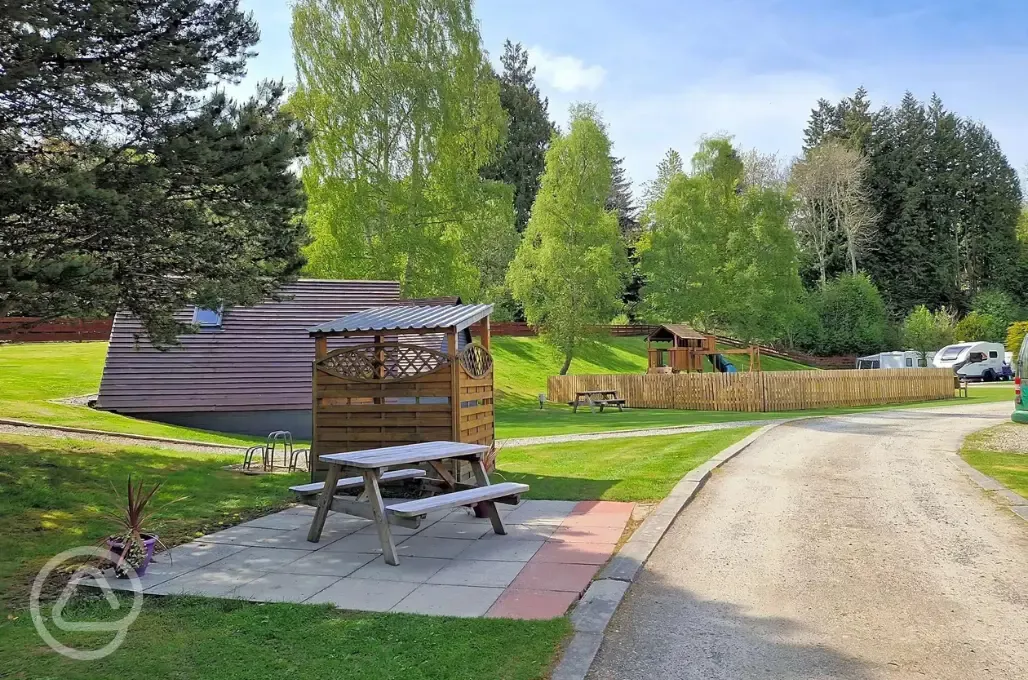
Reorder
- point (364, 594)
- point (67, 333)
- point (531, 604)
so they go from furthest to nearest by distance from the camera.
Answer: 1. point (67, 333)
2. point (364, 594)
3. point (531, 604)

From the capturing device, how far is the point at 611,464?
12.0 meters

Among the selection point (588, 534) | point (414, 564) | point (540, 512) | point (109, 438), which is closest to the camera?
point (414, 564)

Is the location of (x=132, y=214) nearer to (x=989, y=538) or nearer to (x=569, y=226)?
(x=989, y=538)

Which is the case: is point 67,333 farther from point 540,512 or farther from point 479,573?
point 479,573

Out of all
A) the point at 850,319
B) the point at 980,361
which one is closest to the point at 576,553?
the point at 980,361

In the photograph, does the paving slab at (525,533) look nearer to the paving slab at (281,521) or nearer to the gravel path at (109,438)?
the paving slab at (281,521)

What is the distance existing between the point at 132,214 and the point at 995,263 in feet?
218

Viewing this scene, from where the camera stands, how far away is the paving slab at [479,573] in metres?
5.59

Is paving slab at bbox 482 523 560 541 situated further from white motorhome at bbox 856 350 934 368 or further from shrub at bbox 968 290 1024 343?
shrub at bbox 968 290 1024 343

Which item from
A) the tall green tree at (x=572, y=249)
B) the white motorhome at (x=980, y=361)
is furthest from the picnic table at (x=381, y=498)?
the white motorhome at (x=980, y=361)

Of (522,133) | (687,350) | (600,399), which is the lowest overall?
(600,399)

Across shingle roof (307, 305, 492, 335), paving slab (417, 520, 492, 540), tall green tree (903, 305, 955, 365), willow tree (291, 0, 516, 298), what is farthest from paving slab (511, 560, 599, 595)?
tall green tree (903, 305, 955, 365)

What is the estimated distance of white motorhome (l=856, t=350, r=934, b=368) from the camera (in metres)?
42.7

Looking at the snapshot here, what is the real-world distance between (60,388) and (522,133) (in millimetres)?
43122
